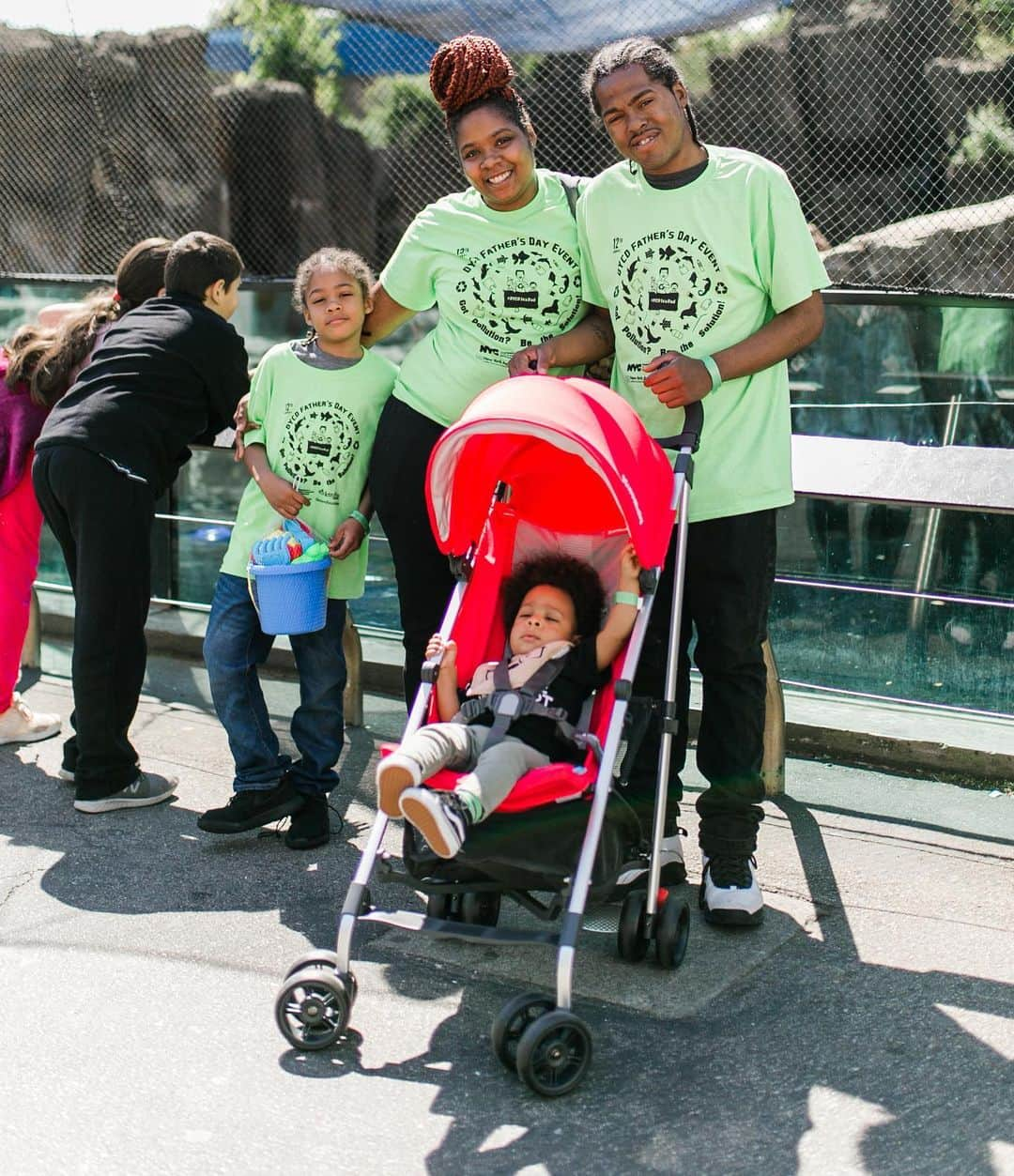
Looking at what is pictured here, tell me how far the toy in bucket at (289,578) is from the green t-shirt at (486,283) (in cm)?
53

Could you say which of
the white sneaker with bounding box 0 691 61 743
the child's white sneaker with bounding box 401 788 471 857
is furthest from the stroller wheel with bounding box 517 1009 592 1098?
the white sneaker with bounding box 0 691 61 743

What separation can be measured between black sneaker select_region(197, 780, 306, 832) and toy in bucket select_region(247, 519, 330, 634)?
53 cm

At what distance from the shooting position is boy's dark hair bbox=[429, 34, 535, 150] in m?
3.87

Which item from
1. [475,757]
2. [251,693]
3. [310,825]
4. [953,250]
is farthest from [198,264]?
[953,250]

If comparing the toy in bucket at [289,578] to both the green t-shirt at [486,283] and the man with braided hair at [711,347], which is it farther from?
the man with braided hair at [711,347]

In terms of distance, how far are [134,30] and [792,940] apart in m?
10.1

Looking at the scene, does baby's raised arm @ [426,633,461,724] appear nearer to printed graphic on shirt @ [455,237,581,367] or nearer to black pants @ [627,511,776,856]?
black pants @ [627,511,776,856]

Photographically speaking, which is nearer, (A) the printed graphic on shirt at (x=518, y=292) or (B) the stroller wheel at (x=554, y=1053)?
(B) the stroller wheel at (x=554, y=1053)

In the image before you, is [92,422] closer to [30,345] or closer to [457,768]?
[30,345]

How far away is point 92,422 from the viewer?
4566 mm

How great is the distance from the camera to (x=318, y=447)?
4.35 meters

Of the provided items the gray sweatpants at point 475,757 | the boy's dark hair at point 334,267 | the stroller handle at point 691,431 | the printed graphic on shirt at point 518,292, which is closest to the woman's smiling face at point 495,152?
the printed graphic on shirt at point 518,292

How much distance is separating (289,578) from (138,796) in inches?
43.3

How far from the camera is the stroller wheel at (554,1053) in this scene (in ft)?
9.59
